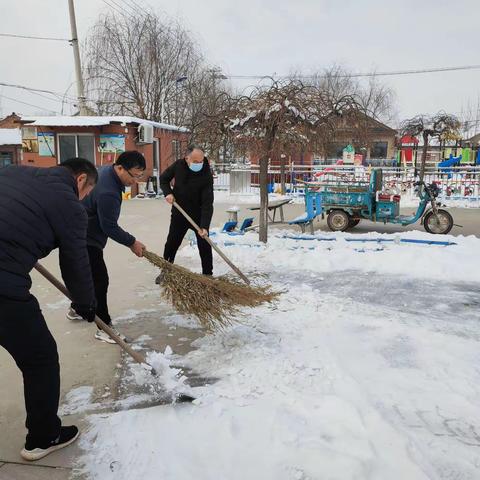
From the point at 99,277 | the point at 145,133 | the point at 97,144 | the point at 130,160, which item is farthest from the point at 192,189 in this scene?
the point at 97,144

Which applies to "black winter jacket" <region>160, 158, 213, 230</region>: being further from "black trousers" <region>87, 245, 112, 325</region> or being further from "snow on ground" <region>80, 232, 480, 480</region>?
"black trousers" <region>87, 245, 112, 325</region>

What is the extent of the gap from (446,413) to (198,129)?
587 cm

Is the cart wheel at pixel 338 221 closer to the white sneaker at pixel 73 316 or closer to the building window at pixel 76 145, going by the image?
the white sneaker at pixel 73 316


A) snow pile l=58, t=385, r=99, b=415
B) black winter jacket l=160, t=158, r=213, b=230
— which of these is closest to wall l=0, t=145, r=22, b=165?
black winter jacket l=160, t=158, r=213, b=230

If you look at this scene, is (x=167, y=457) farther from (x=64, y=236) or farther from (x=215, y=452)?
(x=64, y=236)

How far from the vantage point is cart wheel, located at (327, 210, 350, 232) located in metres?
9.21

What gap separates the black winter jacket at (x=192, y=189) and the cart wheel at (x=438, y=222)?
5194 mm

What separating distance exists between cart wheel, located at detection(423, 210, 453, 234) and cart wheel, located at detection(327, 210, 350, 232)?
4.76 feet

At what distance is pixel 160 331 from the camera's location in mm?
4051

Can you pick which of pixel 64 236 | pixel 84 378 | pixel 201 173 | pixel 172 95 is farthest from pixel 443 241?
pixel 172 95

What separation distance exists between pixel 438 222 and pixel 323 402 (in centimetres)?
686

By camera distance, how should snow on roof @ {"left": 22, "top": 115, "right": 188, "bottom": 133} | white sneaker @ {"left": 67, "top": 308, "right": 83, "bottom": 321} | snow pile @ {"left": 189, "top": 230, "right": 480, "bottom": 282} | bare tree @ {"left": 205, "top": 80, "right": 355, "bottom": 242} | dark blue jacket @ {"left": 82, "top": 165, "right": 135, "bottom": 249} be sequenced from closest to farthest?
dark blue jacket @ {"left": 82, "top": 165, "right": 135, "bottom": 249} < white sneaker @ {"left": 67, "top": 308, "right": 83, "bottom": 321} < snow pile @ {"left": 189, "top": 230, "right": 480, "bottom": 282} < bare tree @ {"left": 205, "top": 80, "right": 355, "bottom": 242} < snow on roof @ {"left": 22, "top": 115, "right": 188, "bottom": 133}

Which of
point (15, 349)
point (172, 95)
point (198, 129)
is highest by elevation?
point (172, 95)

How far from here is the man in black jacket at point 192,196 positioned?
5195mm
